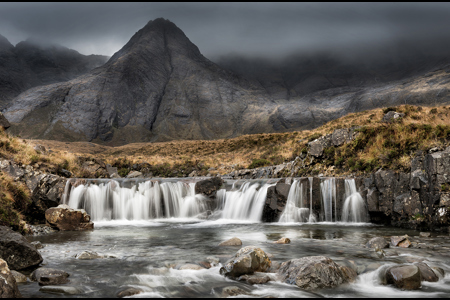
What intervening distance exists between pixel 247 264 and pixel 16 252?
20.6ft

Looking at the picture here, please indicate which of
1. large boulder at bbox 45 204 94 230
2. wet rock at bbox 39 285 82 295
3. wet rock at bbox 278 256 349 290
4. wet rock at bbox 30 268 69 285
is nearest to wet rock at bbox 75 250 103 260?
wet rock at bbox 30 268 69 285

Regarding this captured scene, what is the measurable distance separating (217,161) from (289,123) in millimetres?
133328

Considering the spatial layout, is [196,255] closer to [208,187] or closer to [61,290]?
[61,290]

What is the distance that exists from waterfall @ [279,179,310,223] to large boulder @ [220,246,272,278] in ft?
33.6

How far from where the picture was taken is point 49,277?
7012 mm

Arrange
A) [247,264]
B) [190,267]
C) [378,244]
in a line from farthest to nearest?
[378,244]
[190,267]
[247,264]

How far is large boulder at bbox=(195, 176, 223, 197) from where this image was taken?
21130 millimetres

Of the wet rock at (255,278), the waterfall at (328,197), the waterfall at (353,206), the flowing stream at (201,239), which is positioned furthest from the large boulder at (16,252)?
the waterfall at (353,206)

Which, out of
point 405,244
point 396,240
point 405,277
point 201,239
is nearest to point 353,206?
point 396,240

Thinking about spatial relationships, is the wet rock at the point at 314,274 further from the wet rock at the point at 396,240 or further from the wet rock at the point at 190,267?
the wet rock at the point at 396,240

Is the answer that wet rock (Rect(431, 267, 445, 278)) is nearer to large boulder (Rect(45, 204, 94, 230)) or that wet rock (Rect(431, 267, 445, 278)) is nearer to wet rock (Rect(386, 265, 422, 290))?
wet rock (Rect(386, 265, 422, 290))

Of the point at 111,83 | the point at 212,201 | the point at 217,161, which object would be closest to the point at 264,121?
the point at 111,83

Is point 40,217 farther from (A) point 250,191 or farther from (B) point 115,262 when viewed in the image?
(A) point 250,191

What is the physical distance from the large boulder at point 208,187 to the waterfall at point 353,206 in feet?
28.5
